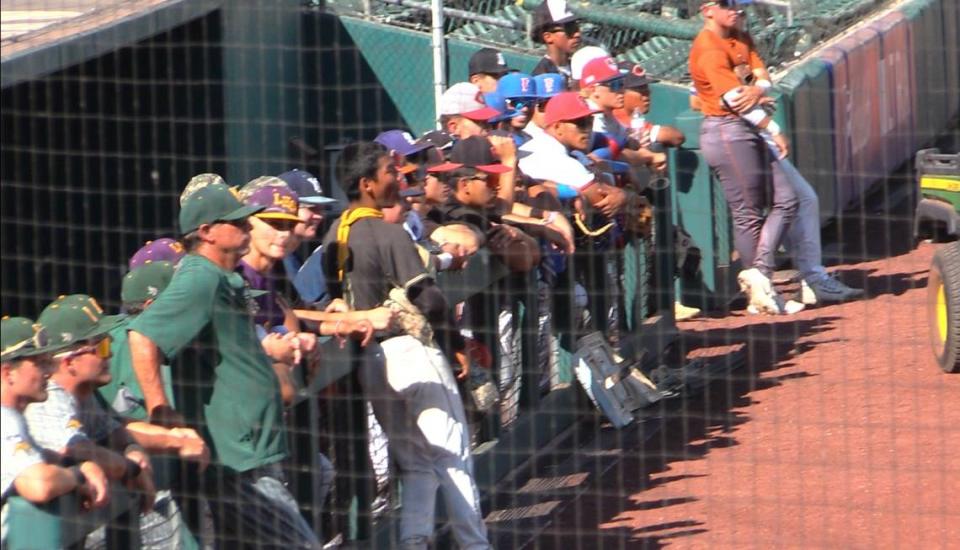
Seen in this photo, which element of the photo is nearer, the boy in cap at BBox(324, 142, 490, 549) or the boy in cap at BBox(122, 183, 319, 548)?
the boy in cap at BBox(122, 183, 319, 548)

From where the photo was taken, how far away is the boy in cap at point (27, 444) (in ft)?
12.6

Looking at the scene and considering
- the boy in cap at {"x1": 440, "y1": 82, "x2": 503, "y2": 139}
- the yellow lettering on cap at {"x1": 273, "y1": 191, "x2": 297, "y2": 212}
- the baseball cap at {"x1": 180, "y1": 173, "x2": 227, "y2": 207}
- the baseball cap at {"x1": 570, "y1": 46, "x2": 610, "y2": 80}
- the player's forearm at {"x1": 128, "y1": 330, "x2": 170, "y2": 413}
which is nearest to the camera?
the player's forearm at {"x1": 128, "y1": 330, "x2": 170, "y2": 413}

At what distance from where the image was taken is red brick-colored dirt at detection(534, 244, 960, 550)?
6.05 metres

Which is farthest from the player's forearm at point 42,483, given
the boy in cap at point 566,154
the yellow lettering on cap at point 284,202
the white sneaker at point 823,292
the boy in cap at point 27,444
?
the white sneaker at point 823,292

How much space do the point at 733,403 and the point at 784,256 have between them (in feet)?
8.28

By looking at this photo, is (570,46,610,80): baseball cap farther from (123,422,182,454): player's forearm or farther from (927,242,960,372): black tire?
(123,422,182,454): player's forearm

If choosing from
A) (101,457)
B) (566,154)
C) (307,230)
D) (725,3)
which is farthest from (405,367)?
(725,3)

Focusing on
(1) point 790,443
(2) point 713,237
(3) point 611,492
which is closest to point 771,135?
(2) point 713,237

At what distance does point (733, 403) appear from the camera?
7.57 meters

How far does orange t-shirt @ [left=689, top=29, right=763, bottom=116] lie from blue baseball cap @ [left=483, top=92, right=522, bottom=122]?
1.56m

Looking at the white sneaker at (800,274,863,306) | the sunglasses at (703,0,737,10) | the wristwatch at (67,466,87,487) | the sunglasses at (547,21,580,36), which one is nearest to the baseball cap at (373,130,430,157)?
the wristwatch at (67,466,87,487)

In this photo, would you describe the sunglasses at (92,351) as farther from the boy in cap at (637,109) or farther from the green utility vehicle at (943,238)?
the boy in cap at (637,109)

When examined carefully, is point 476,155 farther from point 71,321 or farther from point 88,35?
point 71,321

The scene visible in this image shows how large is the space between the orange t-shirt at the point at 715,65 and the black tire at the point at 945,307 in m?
1.57
